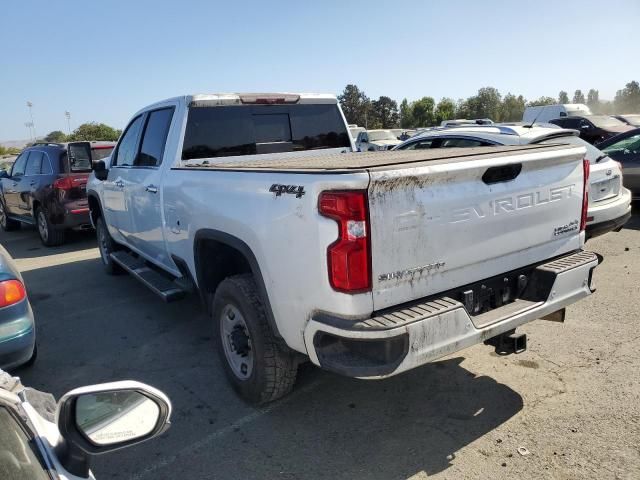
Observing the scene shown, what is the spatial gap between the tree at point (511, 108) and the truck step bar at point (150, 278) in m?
71.0

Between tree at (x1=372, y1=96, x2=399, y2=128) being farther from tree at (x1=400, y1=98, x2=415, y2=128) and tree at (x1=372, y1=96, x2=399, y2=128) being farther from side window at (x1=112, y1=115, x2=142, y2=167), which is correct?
side window at (x1=112, y1=115, x2=142, y2=167)

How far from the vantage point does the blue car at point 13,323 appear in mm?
3354

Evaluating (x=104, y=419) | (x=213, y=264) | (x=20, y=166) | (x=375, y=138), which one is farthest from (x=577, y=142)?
(x=375, y=138)

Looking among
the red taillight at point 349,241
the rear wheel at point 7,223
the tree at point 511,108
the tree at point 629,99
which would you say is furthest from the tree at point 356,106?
the red taillight at point 349,241

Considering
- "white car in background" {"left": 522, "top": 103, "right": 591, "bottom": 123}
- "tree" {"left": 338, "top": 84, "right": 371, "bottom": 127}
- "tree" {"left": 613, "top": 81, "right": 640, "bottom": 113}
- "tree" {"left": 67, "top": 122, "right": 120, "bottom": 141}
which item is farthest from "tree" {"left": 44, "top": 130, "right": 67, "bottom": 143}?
"tree" {"left": 613, "top": 81, "right": 640, "bottom": 113}

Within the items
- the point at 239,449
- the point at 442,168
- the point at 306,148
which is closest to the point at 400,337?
the point at 442,168

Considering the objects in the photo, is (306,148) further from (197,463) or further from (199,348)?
(197,463)

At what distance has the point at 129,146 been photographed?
18.4ft

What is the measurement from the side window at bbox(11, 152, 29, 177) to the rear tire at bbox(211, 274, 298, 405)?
8632 mm

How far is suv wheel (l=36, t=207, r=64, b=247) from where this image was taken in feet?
30.1

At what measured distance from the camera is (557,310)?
324 centimetres

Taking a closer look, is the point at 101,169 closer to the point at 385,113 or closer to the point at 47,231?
the point at 47,231

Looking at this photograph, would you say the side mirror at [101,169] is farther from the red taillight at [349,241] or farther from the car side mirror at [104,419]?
the car side mirror at [104,419]

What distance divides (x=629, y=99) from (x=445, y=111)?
144 feet
